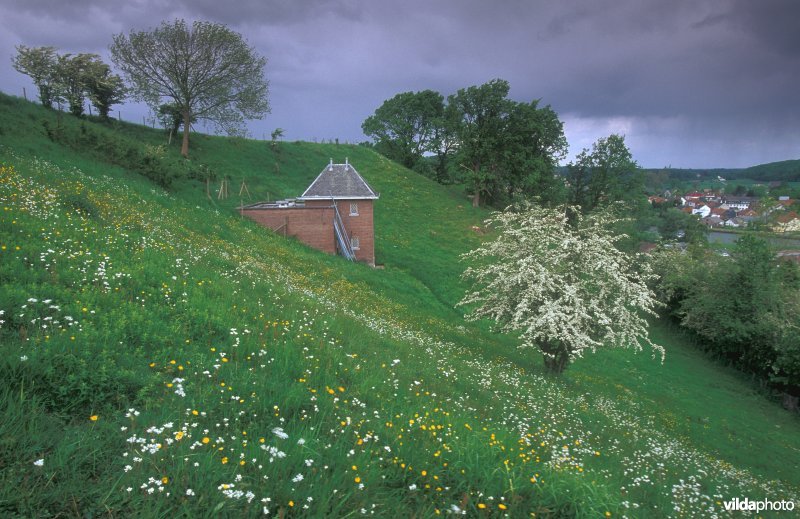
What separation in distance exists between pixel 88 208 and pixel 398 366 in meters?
10.9

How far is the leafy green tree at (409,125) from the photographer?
73.9 meters

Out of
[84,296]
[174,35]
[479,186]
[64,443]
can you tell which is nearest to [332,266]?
[84,296]

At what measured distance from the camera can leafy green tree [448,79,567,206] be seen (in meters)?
57.2

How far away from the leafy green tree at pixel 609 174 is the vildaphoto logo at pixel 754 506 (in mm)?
58299

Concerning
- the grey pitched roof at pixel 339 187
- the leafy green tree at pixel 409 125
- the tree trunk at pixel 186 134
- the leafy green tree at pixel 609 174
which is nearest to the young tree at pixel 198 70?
the tree trunk at pixel 186 134

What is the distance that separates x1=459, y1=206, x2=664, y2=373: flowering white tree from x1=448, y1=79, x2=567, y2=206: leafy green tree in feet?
131

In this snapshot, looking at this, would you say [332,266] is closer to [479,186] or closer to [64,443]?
[64,443]

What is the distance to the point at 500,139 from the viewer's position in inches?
2281

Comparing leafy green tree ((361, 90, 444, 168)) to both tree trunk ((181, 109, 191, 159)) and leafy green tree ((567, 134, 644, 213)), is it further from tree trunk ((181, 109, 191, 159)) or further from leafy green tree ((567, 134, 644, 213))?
tree trunk ((181, 109, 191, 159))

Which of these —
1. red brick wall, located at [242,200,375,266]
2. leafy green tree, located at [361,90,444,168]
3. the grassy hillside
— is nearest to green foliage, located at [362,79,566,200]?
leafy green tree, located at [361,90,444,168]

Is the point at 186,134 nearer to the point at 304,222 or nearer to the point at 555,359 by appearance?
the point at 304,222

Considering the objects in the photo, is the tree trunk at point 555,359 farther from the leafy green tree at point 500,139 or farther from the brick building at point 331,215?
the leafy green tree at point 500,139

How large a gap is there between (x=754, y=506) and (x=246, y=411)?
973 cm

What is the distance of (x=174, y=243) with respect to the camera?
13328mm
